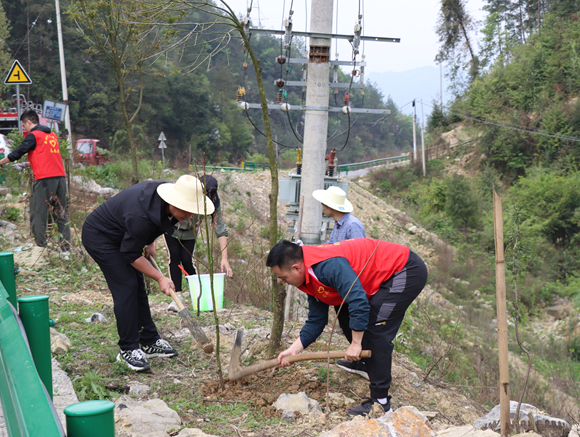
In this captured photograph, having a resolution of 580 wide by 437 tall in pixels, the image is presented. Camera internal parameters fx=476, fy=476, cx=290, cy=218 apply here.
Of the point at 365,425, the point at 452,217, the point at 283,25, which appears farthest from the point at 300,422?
the point at 452,217

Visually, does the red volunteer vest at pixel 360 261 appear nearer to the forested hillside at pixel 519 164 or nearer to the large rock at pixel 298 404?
the large rock at pixel 298 404

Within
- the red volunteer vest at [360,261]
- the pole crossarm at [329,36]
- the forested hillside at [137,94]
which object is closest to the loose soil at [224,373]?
the red volunteer vest at [360,261]

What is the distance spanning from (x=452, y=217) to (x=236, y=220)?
11.1 metres

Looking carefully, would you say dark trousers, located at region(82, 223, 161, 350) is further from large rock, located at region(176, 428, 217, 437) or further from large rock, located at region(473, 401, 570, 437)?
large rock, located at region(473, 401, 570, 437)

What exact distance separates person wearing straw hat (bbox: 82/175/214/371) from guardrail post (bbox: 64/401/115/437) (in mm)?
2087

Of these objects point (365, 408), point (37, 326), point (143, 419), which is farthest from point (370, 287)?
point (37, 326)

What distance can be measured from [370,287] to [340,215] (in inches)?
63.1

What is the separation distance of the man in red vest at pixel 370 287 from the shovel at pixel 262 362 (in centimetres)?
5

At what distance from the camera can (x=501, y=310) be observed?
2299 mm

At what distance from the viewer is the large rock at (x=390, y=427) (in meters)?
2.40

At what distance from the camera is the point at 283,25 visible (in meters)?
6.33

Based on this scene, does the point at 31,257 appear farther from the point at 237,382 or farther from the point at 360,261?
the point at 360,261

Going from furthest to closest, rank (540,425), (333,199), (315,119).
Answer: (315,119) < (333,199) < (540,425)

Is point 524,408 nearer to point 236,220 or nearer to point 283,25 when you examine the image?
point 283,25
